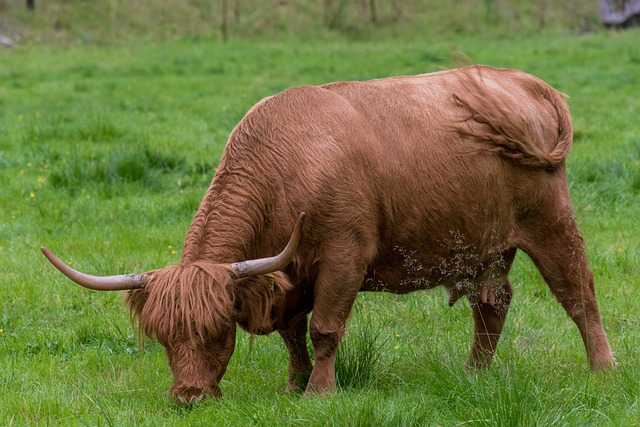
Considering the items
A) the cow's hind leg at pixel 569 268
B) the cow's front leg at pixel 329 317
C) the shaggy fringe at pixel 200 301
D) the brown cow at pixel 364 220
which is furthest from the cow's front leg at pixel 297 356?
the cow's hind leg at pixel 569 268

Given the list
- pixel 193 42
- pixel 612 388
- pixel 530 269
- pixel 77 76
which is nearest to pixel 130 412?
pixel 612 388

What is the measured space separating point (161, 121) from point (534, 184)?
798 centimetres

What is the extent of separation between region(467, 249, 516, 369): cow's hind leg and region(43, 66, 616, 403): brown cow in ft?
0.04

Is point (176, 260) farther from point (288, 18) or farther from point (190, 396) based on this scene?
point (288, 18)

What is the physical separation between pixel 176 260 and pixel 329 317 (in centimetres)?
276

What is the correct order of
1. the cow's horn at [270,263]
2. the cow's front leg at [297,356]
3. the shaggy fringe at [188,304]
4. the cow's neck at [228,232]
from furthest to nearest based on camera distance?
the cow's front leg at [297,356], the cow's neck at [228,232], the shaggy fringe at [188,304], the cow's horn at [270,263]

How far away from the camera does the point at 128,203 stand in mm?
8492

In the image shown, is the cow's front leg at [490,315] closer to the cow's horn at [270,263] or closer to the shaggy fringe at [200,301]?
the shaggy fringe at [200,301]

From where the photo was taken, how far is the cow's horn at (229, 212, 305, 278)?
4.00m

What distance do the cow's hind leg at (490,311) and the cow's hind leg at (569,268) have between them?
20 cm

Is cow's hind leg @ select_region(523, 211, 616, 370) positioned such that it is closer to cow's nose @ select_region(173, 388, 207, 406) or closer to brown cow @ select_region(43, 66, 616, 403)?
brown cow @ select_region(43, 66, 616, 403)

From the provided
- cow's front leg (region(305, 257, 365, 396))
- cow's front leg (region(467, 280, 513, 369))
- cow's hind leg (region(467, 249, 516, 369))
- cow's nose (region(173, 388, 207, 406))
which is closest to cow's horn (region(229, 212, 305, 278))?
cow's front leg (region(305, 257, 365, 396))

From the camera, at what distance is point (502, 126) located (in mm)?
4938

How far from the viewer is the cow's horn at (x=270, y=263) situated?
4.00m
